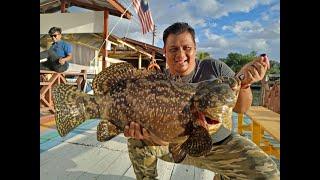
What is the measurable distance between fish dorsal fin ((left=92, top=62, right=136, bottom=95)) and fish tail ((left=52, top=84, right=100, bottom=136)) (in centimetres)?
7

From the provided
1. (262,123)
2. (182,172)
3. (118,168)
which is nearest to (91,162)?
(118,168)

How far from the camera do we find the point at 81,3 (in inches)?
66.4

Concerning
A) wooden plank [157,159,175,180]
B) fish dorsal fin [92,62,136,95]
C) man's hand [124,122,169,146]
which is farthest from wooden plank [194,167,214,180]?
fish dorsal fin [92,62,136,95]

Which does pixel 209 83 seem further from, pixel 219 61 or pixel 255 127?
pixel 255 127

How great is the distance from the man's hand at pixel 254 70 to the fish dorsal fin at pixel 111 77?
1.46 feet

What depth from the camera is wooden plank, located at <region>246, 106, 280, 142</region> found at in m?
1.51

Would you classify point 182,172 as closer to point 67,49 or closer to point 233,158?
point 233,158

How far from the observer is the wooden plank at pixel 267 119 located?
1.51 m

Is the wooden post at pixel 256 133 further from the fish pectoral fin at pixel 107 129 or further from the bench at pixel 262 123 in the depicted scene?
the fish pectoral fin at pixel 107 129

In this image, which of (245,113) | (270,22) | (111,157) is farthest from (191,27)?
(111,157)

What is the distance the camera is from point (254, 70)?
131cm

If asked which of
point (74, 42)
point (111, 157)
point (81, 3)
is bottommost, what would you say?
point (111, 157)

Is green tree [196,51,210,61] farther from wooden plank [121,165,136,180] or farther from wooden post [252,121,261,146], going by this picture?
wooden plank [121,165,136,180]
